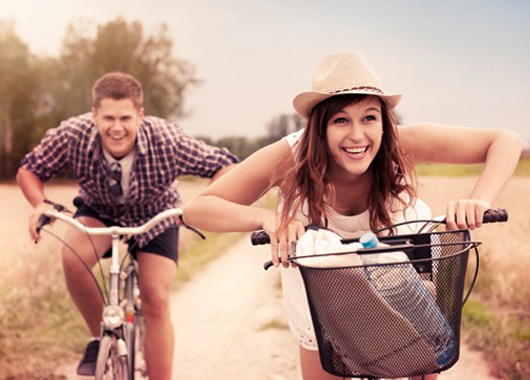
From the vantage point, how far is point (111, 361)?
3510 mm

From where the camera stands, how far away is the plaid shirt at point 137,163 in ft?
13.5

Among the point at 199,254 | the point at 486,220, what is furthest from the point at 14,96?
the point at 486,220

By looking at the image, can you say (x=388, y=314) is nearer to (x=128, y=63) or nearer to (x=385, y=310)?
(x=385, y=310)

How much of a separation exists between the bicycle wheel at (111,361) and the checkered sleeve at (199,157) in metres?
1.16

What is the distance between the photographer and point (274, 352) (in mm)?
5988

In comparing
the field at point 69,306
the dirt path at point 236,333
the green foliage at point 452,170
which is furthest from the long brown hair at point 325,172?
the green foliage at point 452,170

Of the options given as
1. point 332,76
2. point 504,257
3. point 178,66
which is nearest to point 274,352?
point 504,257

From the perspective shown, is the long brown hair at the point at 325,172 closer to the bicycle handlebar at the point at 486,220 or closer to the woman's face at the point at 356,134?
the woman's face at the point at 356,134

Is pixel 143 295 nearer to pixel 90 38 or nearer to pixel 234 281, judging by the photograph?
pixel 234 281

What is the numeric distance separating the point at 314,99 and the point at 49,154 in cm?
221

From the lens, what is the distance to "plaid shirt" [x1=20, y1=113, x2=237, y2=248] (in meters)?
4.11

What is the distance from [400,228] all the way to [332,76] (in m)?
0.66

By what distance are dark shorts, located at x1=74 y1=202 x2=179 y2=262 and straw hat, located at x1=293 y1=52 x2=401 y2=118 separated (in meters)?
1.72

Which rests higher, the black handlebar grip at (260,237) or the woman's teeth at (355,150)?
the woman's teeth at (355,150)
